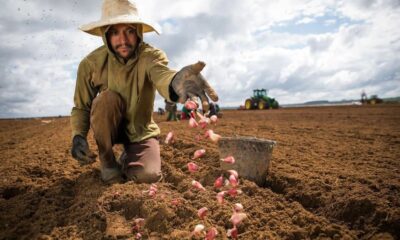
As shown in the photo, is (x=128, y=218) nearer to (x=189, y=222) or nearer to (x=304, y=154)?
(x=189, y=222)

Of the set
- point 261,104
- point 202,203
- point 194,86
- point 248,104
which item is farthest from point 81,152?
point 248,104

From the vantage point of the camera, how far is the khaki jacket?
109 inches

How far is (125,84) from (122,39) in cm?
39

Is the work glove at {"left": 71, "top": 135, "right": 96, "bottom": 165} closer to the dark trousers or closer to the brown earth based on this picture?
the dark trousers

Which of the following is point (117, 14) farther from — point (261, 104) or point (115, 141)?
point (261, 104)

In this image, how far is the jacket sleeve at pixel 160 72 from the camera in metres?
2.30

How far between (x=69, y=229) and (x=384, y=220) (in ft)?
6.42

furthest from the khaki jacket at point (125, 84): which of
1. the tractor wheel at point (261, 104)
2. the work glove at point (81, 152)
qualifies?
the tractor wheel at point (261, 104)

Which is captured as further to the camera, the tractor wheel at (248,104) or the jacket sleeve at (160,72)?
the tractor wheel at (248,104)

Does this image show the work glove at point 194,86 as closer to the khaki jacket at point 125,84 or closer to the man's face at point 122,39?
the khaki jacket at point 125,84

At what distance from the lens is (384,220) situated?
1950 millimetres

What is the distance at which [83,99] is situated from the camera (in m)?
2.96

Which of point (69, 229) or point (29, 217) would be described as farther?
point (29, 217)

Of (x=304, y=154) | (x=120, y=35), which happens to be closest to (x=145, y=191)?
(x=120, y=35)
